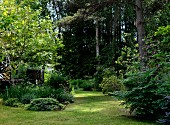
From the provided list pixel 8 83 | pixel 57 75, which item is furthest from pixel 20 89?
pixel 8 83

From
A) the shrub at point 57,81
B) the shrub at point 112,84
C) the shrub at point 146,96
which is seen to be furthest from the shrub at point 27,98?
the shrub at point 112,84

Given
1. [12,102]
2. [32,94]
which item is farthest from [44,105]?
[12,102]

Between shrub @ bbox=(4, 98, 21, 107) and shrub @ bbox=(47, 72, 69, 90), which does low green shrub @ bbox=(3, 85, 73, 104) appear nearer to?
shrub @ bbox=(4, 98, 21, 107)

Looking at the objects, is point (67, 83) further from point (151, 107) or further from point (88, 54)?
point (88, 54)

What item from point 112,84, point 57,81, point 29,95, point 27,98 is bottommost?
point 27,98

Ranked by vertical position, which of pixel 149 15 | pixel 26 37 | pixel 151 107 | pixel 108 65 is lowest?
pixel 151 107

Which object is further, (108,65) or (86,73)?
(86,73)

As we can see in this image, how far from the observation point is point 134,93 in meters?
7.43

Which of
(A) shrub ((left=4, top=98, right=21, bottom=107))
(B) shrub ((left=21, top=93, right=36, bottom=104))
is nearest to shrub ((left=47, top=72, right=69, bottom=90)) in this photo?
(B) shrub ((left=21, top=93, right=36, bottom=104))

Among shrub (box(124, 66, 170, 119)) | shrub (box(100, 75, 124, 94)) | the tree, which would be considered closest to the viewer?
shrub (box(124, 66, 170, 119))

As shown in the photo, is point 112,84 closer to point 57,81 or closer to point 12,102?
point 57,81

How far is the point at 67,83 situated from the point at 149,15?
267 inches

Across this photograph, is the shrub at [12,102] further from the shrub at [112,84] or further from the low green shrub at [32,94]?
the shrub at [112,84]

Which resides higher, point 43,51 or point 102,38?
point 102,38
